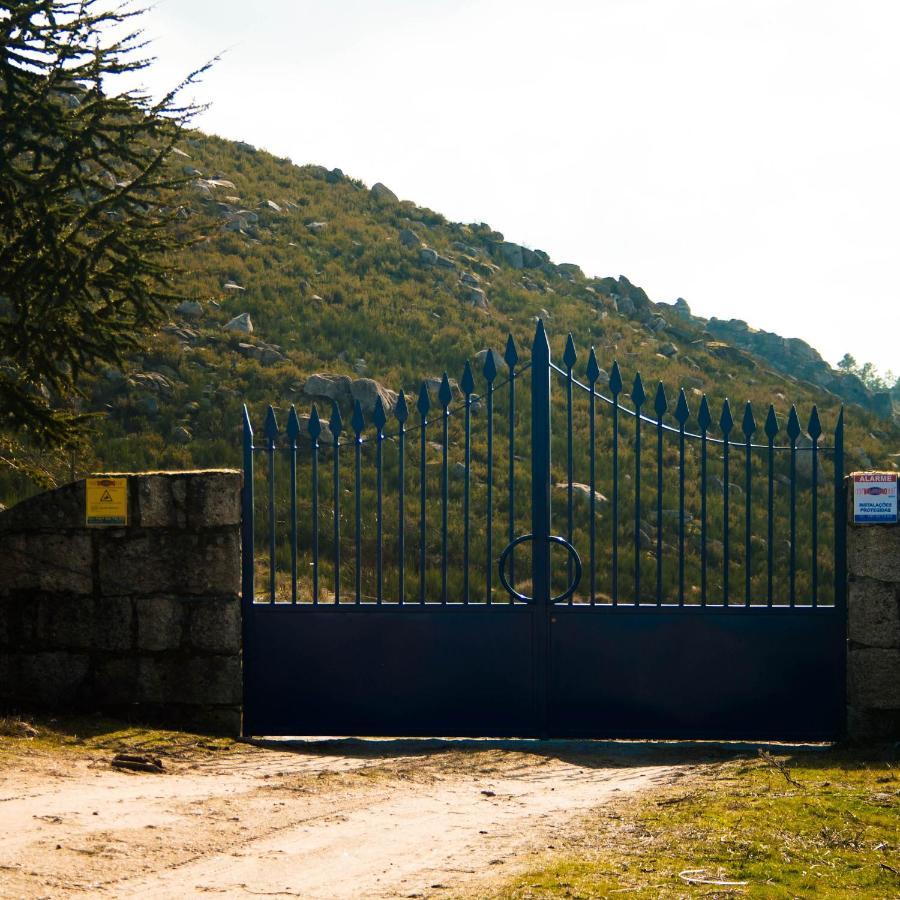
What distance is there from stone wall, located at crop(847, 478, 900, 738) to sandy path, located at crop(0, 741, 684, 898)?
1.65m

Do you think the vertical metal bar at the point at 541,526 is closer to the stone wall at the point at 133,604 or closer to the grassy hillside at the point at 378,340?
the stone wall at the point at 133,604

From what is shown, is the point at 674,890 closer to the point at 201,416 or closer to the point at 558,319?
the point at 201,416

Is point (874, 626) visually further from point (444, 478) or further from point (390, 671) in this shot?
point (390, 671)

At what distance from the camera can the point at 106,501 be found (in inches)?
356

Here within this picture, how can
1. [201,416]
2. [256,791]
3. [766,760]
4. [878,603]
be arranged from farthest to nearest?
1. [201,416]
2. [878,603]
3. [766,760]
4. [256,791]

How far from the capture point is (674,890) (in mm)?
5020

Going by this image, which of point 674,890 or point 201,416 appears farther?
point 201,416

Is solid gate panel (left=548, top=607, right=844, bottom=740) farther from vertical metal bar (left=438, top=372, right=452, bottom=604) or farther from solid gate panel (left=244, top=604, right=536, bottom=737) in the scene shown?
vertical metal bar (left=438, top=372, right=452, bottom=604)

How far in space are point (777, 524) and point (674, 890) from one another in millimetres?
22086

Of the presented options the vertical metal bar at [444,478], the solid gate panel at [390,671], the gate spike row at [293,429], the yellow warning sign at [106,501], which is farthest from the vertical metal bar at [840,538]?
the yellow warning sign at [106,501]

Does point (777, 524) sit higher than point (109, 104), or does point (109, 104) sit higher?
point (109, 104)

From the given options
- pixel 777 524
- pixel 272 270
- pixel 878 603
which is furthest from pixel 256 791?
pixel 272 270

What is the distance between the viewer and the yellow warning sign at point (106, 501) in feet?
29.6

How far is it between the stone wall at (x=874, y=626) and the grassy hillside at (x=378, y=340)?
1214cm
